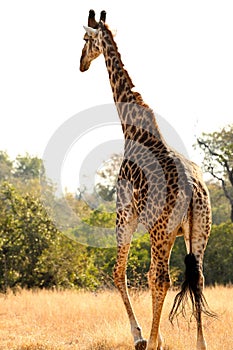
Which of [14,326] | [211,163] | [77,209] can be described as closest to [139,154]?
[14,326]

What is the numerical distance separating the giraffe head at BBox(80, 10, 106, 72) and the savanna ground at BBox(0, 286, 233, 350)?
3480 millimetres

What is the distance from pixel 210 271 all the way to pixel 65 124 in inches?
317

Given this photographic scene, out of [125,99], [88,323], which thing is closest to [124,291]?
[88,323]

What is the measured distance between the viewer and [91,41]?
763 centimetres

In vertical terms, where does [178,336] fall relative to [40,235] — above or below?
below

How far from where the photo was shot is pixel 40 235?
13852mm

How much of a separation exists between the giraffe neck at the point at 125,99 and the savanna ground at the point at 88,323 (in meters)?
2.15

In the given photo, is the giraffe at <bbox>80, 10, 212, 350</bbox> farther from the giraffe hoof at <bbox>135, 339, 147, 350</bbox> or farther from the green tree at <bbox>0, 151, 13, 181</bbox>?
the green tree at <bbox>0, 151, 13, 181</bbox>

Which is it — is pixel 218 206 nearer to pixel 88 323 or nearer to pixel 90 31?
pixel 88 323

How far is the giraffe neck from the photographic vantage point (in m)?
6.40

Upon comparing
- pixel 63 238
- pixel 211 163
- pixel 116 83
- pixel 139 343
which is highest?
pixel 211 163

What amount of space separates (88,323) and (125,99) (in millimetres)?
3101

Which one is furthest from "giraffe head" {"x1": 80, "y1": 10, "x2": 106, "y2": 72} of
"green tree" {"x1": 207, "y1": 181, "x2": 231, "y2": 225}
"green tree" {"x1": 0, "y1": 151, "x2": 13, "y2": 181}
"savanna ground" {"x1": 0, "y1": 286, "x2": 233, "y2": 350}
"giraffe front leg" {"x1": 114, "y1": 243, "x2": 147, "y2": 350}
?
"green tree" {"x1": 0, "y1": 151, "x2": 13, "y2": 181}

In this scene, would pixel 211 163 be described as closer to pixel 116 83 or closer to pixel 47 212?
pixel 47 212
